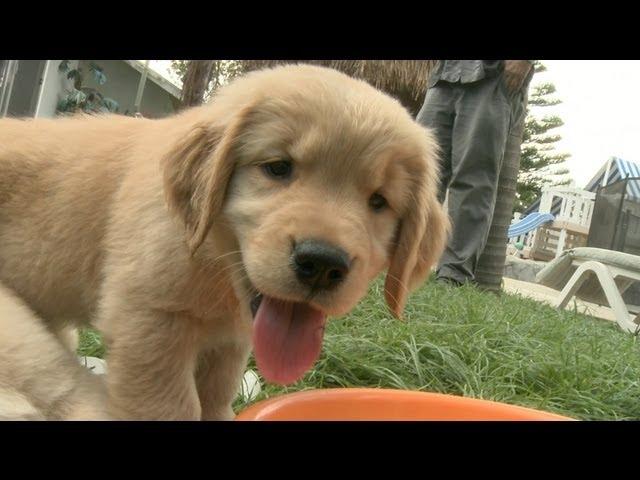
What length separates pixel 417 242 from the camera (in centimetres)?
234

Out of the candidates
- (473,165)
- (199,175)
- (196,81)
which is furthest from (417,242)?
(196,81)

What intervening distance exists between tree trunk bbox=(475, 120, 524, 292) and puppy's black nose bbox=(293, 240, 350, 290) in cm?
580

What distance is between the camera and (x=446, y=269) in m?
6.58

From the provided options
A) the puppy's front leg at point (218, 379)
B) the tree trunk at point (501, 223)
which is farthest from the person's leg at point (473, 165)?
the puppy's front leg at point (218, 379)

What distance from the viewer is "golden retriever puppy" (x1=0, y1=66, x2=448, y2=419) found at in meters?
1.90

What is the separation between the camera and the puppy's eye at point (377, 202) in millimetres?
2168

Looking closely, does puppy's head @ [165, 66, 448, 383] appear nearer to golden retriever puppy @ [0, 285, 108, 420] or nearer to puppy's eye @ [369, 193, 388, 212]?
puppy's eye @ [369, 193, 388, 212]

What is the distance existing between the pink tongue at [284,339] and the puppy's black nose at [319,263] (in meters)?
0.21

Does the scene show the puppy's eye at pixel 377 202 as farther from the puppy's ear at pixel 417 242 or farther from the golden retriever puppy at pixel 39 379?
the golden retriever puppy at pixel 39 379

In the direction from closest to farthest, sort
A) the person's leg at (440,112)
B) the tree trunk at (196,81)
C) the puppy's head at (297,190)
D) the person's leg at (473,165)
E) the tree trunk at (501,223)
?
the puppy's head at (297,190), the person's leg at (473,165), the person's leg at (440,112), the tree trunk at (196,81), the tree trunk at (501,223)

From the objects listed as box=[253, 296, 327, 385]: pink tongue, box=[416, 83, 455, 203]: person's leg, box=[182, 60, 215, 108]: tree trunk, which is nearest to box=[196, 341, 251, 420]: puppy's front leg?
box=[253, 296, 327, 385]: pink tongue
